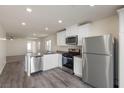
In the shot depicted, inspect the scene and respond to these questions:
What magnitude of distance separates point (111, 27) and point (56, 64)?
3.63 metres

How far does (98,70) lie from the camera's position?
3107 mm

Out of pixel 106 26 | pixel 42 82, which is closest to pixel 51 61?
pixel 42 82

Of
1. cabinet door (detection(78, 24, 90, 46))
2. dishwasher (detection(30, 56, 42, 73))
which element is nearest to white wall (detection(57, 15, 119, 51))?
cabinet door (detection(78, 24, 90, 46))

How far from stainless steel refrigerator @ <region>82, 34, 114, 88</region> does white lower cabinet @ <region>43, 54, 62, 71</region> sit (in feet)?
8.05

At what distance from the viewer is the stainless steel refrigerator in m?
2.86

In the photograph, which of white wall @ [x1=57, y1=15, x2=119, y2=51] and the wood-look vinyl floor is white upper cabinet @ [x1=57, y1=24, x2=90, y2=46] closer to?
white wall @ [x1=57, y1=15, x2=119, y2=51]

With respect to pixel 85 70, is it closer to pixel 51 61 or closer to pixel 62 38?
pixel 51 61

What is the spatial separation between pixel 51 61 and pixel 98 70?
3155 mm

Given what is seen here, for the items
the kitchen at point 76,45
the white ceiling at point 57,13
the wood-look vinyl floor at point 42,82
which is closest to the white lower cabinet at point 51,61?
the kitchen at point 76,45

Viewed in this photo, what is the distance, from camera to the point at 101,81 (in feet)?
9.91
